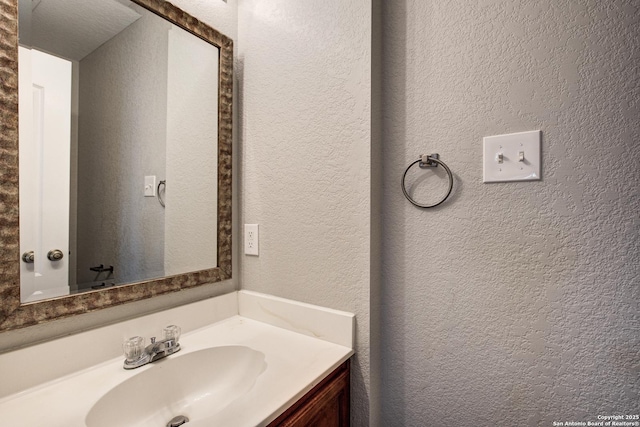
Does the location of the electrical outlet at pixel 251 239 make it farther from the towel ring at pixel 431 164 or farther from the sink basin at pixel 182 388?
the towel ring at pixel 431 164

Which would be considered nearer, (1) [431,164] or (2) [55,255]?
(2) [55,255]

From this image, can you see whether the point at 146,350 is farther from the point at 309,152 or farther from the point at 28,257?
the point at 309,152

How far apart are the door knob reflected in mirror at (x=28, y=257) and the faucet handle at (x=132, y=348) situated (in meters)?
0.31

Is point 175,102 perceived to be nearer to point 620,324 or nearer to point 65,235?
point 65,235

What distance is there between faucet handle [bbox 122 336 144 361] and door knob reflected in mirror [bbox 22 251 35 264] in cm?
31

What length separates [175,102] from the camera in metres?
1.04

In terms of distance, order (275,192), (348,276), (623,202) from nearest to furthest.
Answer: (623,202)
(348,276)
(275,192)

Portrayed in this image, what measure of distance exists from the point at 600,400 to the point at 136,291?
1.24 meters

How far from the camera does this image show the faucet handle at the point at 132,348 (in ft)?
2.63

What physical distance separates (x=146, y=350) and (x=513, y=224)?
105 cm

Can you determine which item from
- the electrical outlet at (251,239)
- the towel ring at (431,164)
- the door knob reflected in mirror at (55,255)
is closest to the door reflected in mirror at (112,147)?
the door knob reflected in mirror at (55,255)

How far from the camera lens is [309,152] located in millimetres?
1019

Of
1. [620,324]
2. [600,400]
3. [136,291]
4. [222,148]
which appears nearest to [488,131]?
[620,324]

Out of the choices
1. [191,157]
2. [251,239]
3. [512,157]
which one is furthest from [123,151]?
[512,157]
